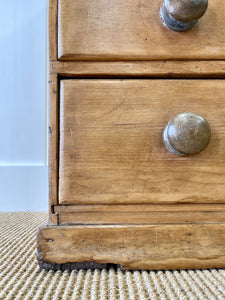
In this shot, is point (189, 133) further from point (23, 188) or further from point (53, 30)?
point (23, 188)

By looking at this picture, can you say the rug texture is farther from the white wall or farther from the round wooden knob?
the white wall

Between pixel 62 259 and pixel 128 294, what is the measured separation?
0.13m

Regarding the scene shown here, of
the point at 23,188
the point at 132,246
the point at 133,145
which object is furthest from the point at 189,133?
the point at 23,188

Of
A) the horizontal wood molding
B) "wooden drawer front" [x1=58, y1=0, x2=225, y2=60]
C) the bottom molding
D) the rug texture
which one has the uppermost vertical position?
"wooden drawer front" [x1=58, y1=0, x2=225, y2=60]

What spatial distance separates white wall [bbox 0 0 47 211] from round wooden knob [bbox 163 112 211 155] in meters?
0.78

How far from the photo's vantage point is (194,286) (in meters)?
0.39

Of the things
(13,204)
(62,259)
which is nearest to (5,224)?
(13,204)

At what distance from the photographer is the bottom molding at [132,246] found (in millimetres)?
451

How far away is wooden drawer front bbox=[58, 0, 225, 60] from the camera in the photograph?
46 cm

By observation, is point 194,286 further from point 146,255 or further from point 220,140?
point 220,140

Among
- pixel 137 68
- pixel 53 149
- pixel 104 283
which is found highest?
pixel 137 68

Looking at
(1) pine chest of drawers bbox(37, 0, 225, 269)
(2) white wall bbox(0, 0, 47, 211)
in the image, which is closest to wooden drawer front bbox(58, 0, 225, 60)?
(1) pine chest of drawers bbox(37, 0, 225, 269)

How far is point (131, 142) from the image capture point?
1.50 ft

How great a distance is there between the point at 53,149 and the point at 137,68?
19 centimetres
